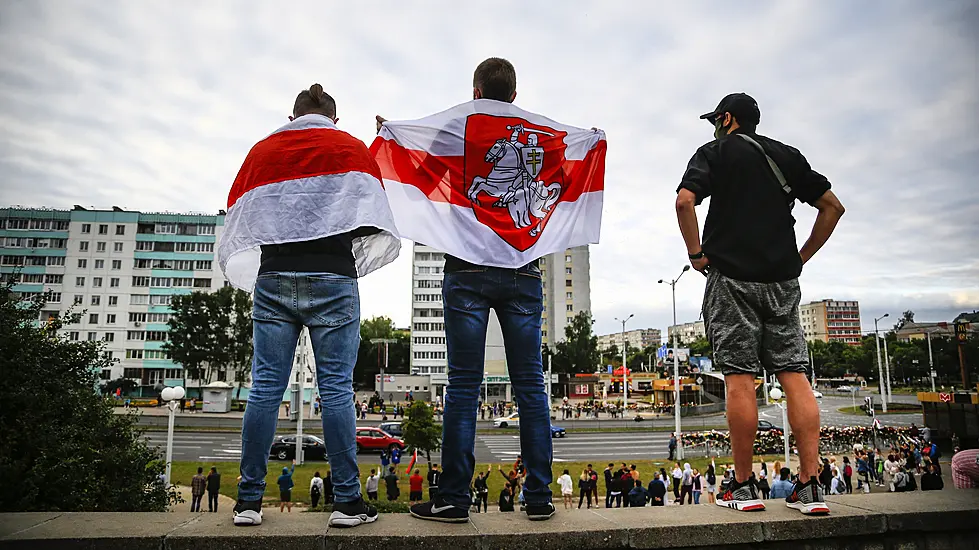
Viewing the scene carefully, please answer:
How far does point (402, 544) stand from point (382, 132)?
2492 mm

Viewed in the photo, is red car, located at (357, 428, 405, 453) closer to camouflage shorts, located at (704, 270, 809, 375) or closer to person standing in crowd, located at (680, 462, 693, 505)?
person standing in crowd, located at (680, 462, 693, 505)

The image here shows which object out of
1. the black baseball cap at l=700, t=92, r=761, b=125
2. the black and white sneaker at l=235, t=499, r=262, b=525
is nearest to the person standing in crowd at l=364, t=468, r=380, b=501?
the black and white sneaker at l=235, t=499, r=262, b=525

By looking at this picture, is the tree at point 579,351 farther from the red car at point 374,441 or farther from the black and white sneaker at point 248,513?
the black and white sneaker at point 248,513

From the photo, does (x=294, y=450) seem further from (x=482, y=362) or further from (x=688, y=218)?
(x=688, y=218)

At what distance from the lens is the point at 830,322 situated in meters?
196

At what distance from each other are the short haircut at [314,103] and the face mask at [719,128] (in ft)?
8.28

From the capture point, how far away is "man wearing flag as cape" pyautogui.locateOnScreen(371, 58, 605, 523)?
3.28 m

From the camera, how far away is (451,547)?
2.50m

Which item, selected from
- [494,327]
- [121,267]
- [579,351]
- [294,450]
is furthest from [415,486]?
[121,267]

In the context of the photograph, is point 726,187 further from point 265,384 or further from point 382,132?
point 265,384

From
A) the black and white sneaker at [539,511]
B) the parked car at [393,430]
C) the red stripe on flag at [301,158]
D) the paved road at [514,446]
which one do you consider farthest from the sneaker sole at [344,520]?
the parked car at [393,430]

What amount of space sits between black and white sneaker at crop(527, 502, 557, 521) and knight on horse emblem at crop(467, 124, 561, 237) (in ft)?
5.34

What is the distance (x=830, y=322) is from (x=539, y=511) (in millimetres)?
225671

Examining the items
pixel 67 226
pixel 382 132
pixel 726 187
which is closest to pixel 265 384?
pixel 382 132
